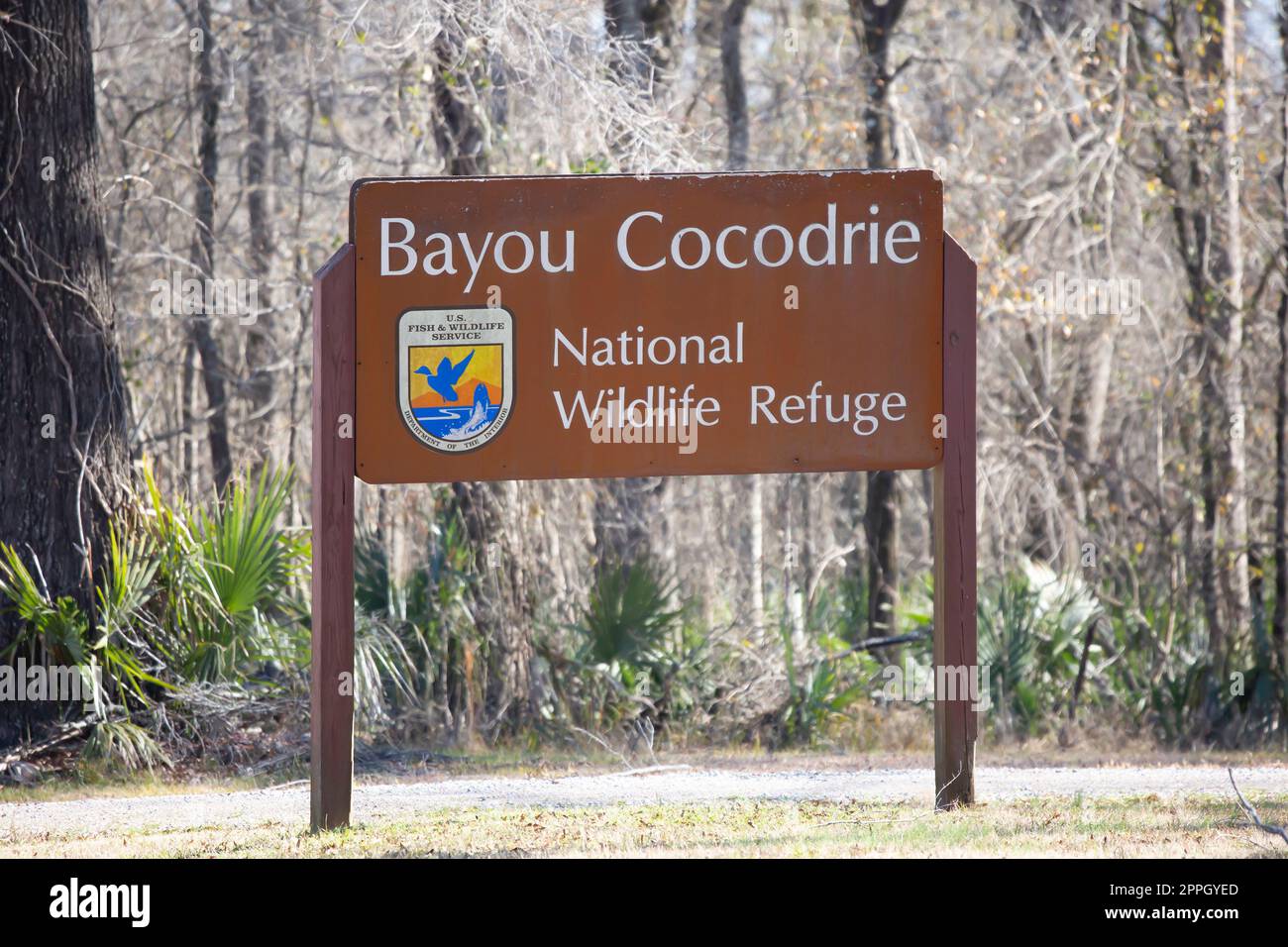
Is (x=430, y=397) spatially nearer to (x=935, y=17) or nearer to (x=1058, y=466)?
(x=1058, y=466)

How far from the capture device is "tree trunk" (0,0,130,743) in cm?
916

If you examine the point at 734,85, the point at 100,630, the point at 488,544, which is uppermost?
the point at 734,85

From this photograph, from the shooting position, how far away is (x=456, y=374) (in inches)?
257

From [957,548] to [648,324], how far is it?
1.74 m

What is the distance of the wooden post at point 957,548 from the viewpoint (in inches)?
258

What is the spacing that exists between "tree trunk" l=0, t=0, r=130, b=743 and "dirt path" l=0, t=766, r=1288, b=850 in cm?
213

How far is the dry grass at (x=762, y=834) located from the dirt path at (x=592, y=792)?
0.85ft

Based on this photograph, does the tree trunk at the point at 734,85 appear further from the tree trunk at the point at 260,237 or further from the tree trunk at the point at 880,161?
the tree trunk at the point at 260,237

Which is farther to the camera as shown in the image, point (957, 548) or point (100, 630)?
point (100, 630)
